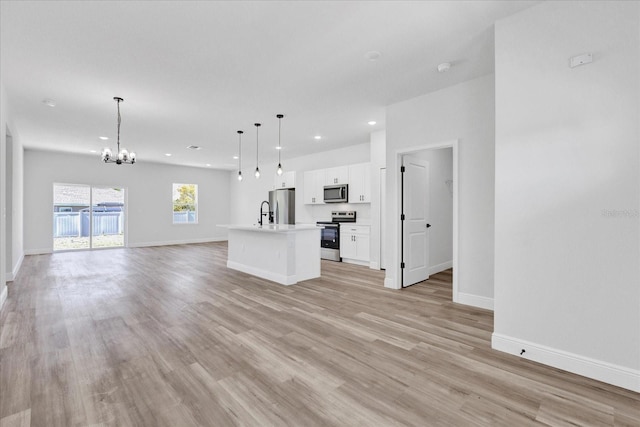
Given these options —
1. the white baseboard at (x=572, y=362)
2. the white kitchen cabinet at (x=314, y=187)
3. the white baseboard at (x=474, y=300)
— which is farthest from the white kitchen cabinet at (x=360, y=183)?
the white baseboard at (x=572, y=362)

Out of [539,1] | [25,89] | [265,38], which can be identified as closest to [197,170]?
[25,89]

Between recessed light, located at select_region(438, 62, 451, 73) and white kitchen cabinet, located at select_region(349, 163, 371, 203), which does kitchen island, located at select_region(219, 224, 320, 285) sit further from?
recessed light, located at select_region(438, 62, 451, 73)

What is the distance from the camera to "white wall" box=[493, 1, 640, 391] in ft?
6.75

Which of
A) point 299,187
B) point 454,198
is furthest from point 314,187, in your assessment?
point 454,198

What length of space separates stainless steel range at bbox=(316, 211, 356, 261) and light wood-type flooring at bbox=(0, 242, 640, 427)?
3.00m

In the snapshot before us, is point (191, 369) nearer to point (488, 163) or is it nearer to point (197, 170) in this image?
point (488, 163)

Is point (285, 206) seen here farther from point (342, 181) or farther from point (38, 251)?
point (38, 251)

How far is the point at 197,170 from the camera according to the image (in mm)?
11281

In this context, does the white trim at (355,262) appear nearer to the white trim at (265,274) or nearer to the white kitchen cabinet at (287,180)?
the white trim at (265,274)

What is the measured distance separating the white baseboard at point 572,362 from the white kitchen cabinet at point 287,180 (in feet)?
22.4

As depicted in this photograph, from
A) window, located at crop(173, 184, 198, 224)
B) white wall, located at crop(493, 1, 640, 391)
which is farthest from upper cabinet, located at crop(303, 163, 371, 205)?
window, located at crop(173, 184, 198, 224)

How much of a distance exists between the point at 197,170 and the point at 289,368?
10520 millimetres

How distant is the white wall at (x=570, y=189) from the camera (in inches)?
81.0

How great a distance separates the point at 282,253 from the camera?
194 inches
